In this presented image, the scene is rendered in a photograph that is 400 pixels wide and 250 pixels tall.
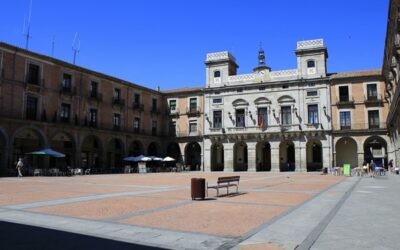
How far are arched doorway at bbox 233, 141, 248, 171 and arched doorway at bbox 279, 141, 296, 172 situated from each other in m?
4.79

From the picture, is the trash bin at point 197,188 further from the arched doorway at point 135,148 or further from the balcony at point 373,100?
the balcony at point 373,100

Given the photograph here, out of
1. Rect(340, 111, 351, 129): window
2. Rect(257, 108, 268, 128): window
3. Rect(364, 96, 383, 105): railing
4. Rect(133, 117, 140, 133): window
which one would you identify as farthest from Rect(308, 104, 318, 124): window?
Rect(133, 117, 140, 133): window

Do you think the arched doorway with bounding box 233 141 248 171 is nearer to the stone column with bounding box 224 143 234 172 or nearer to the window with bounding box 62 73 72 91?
the stone column with bounding box 224 143 234 172

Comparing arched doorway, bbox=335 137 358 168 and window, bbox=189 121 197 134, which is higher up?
window, bbox=189 121 197 134

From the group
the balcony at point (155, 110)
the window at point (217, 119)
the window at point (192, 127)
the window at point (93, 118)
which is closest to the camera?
the window at point (93, 118)

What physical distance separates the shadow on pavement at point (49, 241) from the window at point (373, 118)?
135ft

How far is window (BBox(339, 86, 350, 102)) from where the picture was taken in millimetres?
43188

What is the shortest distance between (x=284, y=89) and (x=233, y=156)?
10.3 metres

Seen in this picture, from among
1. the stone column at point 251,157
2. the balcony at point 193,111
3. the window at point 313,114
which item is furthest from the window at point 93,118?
the window at point 313,114

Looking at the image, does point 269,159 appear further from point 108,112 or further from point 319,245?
point 319,245

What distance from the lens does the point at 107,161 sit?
43.4m

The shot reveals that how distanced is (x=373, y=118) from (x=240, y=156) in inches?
645

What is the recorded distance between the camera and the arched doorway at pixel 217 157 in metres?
49.8

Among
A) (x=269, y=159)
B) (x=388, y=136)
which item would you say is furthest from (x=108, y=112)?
(x=388, y=136)
